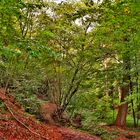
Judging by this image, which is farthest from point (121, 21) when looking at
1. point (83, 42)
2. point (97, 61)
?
point (97, 61)

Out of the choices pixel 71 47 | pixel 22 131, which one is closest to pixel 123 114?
pixel 71 47

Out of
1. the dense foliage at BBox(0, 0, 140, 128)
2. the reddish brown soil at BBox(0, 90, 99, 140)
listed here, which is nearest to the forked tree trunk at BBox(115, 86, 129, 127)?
the dense foliage at BBox(0, 0, 140, 128)

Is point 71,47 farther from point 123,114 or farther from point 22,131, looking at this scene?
point 123,114

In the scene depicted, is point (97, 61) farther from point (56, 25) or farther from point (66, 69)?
point (56, 25)

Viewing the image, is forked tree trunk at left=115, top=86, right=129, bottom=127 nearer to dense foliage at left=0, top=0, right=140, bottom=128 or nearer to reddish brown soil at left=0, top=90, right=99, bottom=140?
dense foliage at left=0, top=0, right=140, bottom=128

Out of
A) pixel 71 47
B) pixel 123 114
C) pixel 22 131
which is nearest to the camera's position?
pixel 22 131

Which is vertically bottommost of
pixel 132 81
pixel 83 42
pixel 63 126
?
pixel 63 126

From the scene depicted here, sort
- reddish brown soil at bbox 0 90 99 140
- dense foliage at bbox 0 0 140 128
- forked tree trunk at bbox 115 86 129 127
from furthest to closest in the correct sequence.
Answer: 1. forked tree trunk at bbox 115 86 129 127
2. dense foliage at bbox 0 0 140 128
3. reddish brown soil at bbox 0 90 99 140

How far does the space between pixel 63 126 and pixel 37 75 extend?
2.76 metres

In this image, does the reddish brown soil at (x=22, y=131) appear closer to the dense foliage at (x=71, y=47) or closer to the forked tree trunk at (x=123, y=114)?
the dense foliage at (x=71, y=47)

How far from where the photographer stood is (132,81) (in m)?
14.2

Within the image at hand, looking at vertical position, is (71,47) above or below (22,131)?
above

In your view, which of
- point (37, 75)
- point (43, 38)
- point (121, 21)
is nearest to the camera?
point (121, 21)

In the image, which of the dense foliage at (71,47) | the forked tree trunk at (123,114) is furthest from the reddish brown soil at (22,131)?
the forked tree trunk at (123,114)
